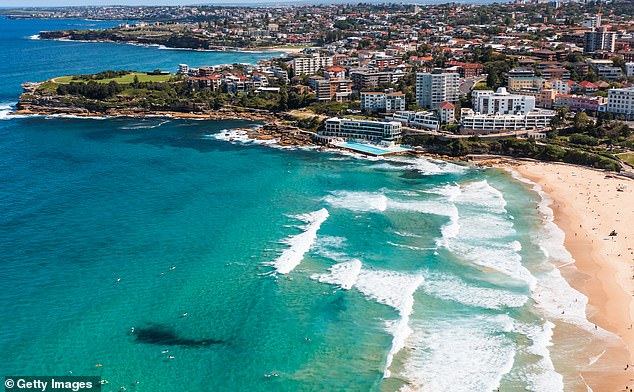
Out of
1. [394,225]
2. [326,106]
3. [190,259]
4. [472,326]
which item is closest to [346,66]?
[326,106]

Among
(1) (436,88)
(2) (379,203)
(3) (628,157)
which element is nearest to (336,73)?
(1) (436,88)

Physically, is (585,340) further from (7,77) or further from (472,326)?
(7,77)

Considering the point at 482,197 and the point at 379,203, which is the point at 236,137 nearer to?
the point at 379,203

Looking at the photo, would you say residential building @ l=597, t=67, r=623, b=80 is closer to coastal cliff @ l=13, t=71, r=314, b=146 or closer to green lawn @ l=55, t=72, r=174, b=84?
coastal cliff @ l=13, t=71, r=314, b=146

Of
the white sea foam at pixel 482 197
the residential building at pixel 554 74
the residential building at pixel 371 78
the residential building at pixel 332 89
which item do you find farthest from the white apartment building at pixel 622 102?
the residential building at pixel 332 89

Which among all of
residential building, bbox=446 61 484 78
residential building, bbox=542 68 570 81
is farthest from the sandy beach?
residential building, bbox=446 61 484 78

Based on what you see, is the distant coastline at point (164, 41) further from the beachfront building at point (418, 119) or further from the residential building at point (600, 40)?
the beachfront building at point (418, 119)
